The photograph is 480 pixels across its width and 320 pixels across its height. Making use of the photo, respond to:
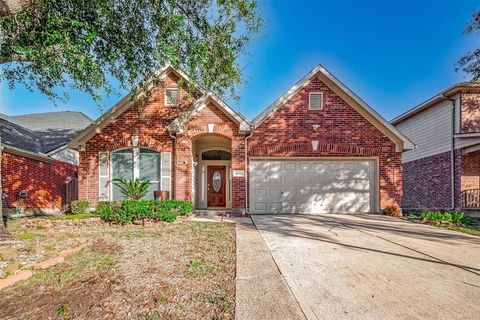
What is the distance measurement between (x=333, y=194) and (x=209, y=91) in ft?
21.0

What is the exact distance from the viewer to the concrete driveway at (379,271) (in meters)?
3.05

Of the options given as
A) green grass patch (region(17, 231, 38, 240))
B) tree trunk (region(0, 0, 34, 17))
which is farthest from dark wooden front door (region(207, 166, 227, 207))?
tree trunk (region(0, 0, 34, 17))

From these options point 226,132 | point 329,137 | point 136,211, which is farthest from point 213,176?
point 329,137

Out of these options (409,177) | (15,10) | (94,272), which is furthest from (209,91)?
(409,177)

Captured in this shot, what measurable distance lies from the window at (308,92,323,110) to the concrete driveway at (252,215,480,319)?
17.8ft

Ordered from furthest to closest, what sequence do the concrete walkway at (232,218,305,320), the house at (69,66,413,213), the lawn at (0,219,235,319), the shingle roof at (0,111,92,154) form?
the shingle roof at (0,111,92,154) < the house at (69,66,413,213) < the lawn at (0,219,235,319) < the concrete walkway at (232,218,305,320)

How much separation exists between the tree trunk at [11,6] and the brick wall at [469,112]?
16129 mm

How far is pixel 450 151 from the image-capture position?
13023 mm

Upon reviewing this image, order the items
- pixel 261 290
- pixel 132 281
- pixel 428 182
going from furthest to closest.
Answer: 1. pixel 428 182
2. pixel 132 281
3. pixel 261 290

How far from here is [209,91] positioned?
9930mm

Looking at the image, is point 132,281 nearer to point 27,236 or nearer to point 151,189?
point 27,236

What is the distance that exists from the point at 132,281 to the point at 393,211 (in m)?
10.1

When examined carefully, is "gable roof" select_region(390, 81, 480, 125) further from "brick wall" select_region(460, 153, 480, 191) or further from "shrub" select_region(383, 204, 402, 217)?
"shrub" select_region(383, 204, 402, 217)

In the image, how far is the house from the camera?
1077 centimetres
